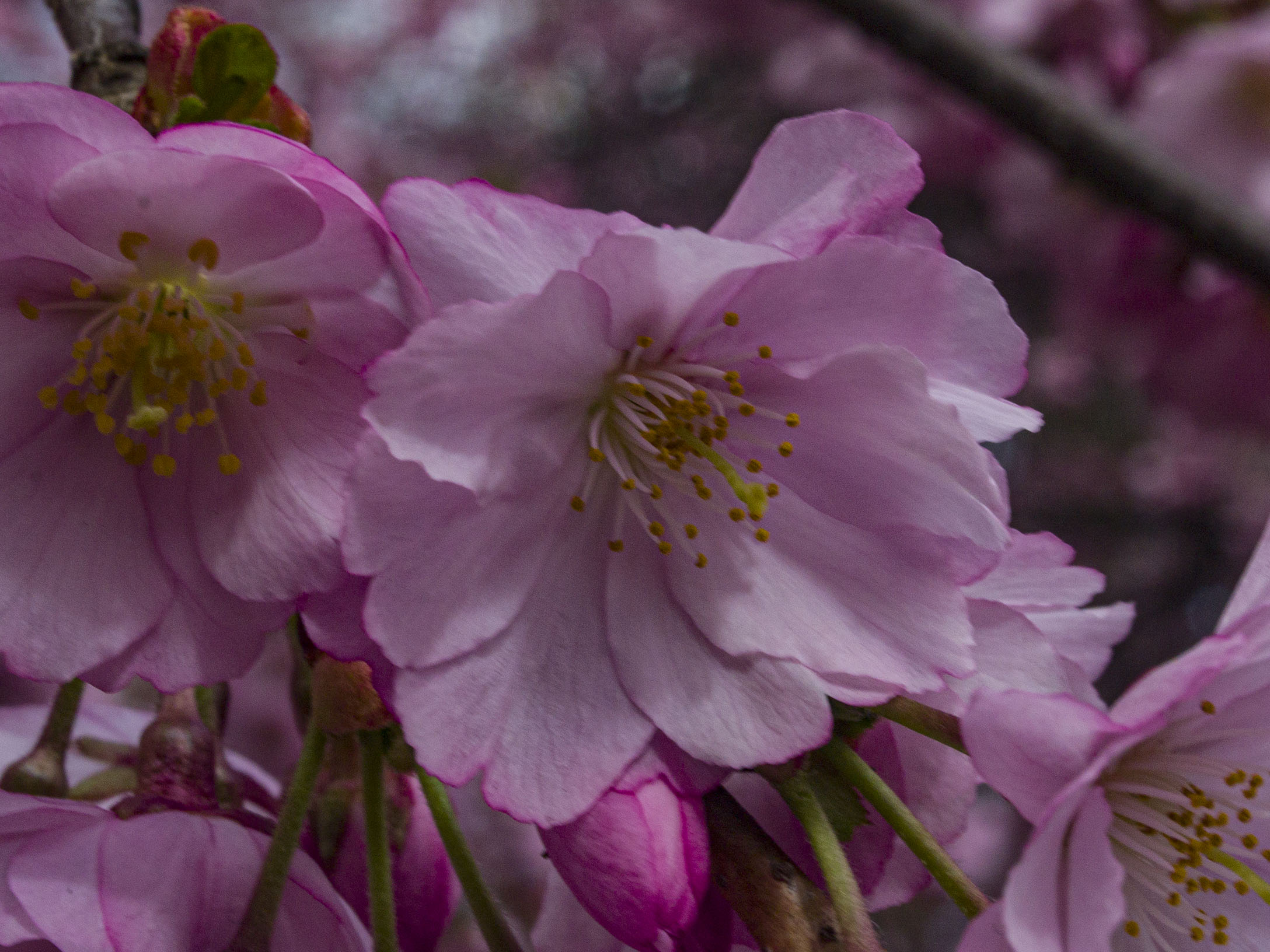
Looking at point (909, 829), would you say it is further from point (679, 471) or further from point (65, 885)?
point (65, 885)

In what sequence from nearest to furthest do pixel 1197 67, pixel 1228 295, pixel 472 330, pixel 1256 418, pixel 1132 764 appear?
pixel 472 330
pixel 1132 764
pixel 1197 67
pixel 1228 295
pixel 1256 418

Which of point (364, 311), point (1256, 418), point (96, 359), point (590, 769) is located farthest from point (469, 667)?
point (1256, 418)

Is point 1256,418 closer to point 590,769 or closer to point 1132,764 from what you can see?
point 1132,764

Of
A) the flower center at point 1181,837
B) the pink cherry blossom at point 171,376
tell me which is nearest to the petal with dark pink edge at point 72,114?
the pink cherry blossom at point 171,376

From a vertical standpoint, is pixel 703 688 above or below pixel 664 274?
below

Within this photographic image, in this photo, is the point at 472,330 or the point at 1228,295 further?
the point at 1228,295

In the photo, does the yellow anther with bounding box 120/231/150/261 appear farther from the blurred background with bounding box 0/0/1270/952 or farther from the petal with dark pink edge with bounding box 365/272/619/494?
the blurred background with bounding box 0/0/1270/952

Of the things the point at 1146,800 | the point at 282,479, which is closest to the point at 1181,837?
the point at 1146,800
